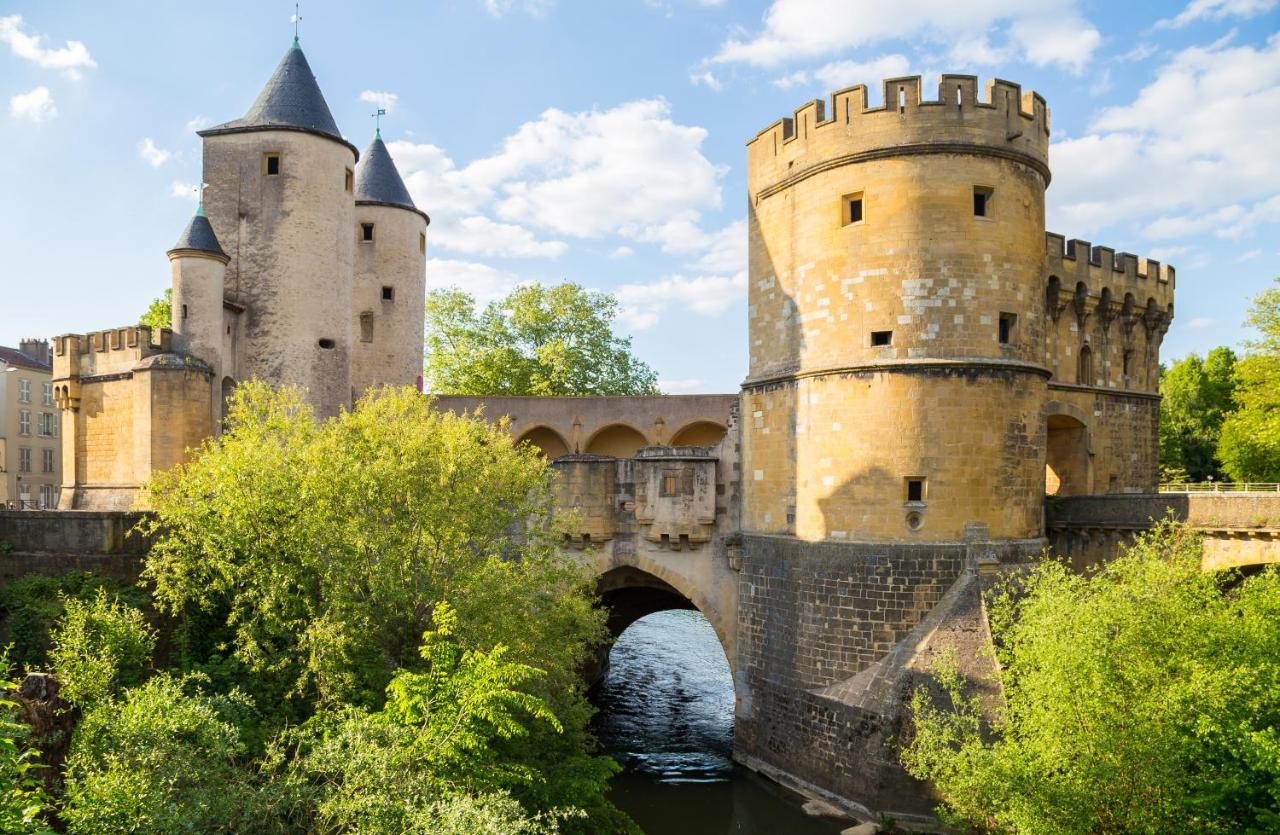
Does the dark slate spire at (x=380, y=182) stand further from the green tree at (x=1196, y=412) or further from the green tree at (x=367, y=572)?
the green tree at (x=1196, y=412)

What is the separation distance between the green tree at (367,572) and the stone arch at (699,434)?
1380 cm

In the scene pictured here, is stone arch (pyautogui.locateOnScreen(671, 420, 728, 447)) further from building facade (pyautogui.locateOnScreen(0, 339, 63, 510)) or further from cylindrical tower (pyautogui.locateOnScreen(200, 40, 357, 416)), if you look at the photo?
building facade (pyautogui.locateOnScreen(0, 339, 63, 510))

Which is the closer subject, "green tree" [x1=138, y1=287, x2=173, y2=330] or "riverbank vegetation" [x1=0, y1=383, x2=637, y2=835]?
"riverbank vegetation" [x1=0, y1=383, x2=637, y2=835]

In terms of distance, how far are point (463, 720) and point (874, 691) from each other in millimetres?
8351

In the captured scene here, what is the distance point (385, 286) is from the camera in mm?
30359

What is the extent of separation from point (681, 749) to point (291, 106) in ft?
68.6

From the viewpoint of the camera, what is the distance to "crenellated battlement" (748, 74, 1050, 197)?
1708 centimetres

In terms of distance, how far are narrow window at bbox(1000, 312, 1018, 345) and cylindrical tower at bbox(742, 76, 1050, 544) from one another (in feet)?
0.09

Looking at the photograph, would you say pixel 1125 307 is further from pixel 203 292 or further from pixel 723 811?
pixel 203 292

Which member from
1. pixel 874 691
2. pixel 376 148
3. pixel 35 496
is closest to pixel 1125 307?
pixel 874 691

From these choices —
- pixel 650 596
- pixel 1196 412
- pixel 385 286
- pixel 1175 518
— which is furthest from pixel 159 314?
pixel 1196 412

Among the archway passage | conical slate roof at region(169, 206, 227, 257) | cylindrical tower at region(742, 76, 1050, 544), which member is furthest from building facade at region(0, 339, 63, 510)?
the archway passage

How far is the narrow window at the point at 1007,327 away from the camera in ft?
57.1

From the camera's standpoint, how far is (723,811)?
1802 centimetres
